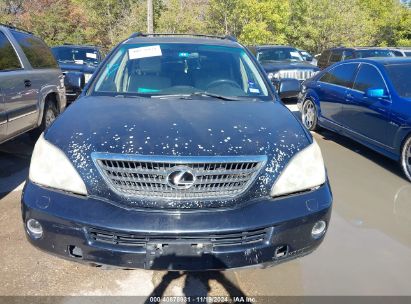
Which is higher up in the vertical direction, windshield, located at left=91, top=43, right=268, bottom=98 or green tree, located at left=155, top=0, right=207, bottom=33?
windshield, located at left=91, top=43, right=268, bottom=98

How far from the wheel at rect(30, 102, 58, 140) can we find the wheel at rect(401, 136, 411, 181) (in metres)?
5.00

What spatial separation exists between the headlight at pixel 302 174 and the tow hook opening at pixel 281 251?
0.32m

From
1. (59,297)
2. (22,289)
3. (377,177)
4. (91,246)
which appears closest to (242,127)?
(91,246)

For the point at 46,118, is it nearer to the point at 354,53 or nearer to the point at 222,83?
the point at 222,83

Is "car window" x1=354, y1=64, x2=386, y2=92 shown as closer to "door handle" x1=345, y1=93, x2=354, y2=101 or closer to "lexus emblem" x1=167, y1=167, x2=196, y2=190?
"door handle" x1=345, y1=93, x2=354, y2=101

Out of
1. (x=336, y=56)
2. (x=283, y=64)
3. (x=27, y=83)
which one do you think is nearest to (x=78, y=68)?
(x=27, y=83)

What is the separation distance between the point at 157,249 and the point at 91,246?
0.38 metres

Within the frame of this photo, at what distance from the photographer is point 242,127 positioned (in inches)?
107

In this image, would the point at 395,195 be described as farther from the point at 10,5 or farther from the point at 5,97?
the point at 10,5

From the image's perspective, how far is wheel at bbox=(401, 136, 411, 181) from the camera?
16.2 ft

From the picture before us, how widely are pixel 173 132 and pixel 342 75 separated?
5.15 meters

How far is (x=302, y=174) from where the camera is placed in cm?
252

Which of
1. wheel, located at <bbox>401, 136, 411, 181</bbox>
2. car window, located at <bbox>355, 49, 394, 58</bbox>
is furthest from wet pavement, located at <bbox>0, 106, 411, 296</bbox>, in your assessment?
car window, located at <bbox>355, 49, 394, 58</bbox>

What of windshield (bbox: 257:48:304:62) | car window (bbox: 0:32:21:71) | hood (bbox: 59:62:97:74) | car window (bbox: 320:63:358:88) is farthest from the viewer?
windshield (bbox: 257:48:304:62)
